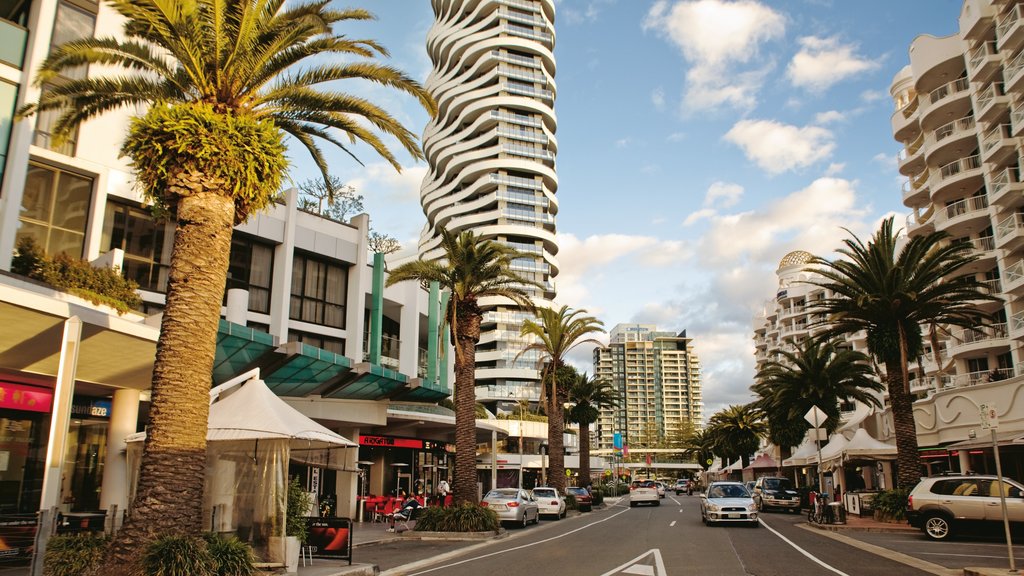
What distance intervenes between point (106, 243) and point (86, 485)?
8.40 meters

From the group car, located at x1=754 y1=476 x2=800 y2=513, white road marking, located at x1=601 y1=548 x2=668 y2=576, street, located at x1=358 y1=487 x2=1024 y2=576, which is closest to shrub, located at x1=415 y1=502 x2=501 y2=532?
street, located at x1=358 y1=487 x2=1024 y2=576

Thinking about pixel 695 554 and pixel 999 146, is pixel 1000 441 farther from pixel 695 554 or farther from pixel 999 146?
pixel 999 146

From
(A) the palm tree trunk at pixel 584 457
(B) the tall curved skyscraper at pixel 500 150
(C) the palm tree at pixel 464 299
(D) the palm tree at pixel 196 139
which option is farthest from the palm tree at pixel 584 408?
(B) the tall curved skyscraper at pixel 500 150

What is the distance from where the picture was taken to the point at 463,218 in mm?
107062

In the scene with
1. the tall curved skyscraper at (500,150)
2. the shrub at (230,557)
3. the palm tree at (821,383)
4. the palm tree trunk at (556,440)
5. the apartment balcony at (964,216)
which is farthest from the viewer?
the tall curved skyscraper at (500,150)

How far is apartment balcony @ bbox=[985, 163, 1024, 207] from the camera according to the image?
40.9m

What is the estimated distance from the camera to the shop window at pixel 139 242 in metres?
26.1

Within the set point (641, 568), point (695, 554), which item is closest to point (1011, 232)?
point (695, 554)

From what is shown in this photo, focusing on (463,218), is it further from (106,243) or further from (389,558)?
(389,558)

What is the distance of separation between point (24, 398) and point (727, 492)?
21.1 metres

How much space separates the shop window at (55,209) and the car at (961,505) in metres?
25.3

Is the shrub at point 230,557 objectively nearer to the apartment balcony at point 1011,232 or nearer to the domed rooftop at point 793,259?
the apartment balcony at point 1011,232

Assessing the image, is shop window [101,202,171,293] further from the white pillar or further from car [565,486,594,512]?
car [565,486,594,512]

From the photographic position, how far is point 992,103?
4281cm
